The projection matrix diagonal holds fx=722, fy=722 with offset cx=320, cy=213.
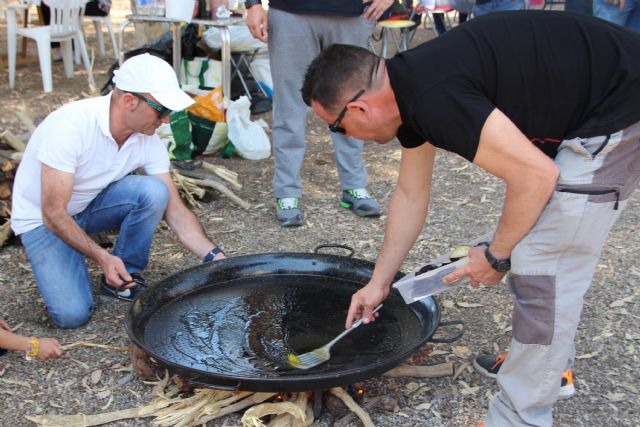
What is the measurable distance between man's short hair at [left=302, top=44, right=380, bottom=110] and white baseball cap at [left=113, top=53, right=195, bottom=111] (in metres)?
1.07

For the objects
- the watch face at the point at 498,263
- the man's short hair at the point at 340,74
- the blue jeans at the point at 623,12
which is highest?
the man's short hair at the point at 340,74

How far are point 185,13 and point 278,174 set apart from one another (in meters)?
2.02

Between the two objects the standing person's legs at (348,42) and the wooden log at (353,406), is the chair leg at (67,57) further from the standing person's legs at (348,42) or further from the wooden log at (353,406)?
the wooden log at (353,406)

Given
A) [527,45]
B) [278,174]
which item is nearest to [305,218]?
[278,174]

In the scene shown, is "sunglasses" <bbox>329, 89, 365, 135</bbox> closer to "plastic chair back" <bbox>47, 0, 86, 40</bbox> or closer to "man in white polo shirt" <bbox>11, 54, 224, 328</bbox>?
"man in white polo shirt" <bbox>11, 54, 224, 328</bbox>

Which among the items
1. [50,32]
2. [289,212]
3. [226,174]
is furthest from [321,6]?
[50,32]

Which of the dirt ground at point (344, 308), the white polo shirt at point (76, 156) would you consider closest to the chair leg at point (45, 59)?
the dirt ground at point (344, 308)

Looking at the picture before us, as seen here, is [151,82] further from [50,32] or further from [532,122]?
[50,32]

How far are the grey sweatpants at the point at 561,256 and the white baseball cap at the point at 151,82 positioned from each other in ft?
5.40

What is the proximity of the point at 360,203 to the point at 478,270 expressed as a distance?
92.3 inches

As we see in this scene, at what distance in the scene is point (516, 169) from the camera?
2.05 m

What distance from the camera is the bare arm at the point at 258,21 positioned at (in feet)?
14.1

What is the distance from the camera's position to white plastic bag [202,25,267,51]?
22.0ft

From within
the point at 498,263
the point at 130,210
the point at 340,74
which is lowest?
the point at 130,210
